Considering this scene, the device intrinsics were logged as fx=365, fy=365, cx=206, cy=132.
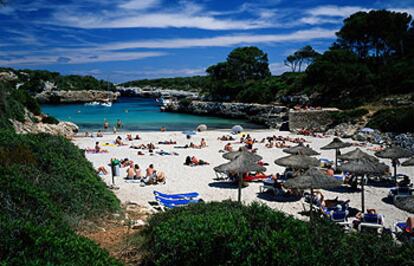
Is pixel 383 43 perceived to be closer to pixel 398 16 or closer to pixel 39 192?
pixel 398 16

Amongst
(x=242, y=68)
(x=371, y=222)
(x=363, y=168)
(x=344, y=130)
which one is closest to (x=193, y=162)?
(x=363, y=168)

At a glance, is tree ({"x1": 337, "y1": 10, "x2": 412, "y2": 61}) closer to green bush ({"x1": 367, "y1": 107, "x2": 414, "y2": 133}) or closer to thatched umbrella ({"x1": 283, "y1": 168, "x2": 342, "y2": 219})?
green bush ({"x1": 367, "y1": 107, "x2": 414, "y2": 133})

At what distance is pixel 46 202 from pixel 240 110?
183 ft

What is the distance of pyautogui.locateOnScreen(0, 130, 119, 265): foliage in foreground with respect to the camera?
12.4ft

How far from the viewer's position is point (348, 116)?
36.7m

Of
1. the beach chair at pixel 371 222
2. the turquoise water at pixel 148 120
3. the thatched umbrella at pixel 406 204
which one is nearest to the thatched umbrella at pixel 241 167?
the beach chair at pixel 371 222

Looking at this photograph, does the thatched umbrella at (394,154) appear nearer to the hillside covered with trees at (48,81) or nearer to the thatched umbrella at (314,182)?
the thatched umbrella at (314,182)

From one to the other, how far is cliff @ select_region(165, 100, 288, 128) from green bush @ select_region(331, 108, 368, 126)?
739 centimetres

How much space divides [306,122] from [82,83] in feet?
329

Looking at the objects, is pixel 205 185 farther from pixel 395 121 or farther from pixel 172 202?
pixel 395 121

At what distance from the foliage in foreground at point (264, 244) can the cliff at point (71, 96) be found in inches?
4232

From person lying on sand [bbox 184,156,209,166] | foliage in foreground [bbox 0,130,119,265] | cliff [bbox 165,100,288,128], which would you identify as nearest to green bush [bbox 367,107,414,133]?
cliff [bbox 165,100,288,128]

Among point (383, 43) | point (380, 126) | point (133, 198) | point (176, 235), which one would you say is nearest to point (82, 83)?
point (383, 43)

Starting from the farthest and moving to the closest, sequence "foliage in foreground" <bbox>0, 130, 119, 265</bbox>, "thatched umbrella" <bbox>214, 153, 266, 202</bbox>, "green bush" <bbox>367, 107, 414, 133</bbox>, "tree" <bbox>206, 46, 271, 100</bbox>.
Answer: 1. "tree" <bbox>206, 46, 271, 100</bbox>
2. "green bush" <bbox>367, 107, 414, 133</bbox>
3. "thatched umbrella" <bbox>214, 153, 266, 202</bbox>
4. "foliage in foreground" <bbox>0, 130, 119, 265</bbox>
